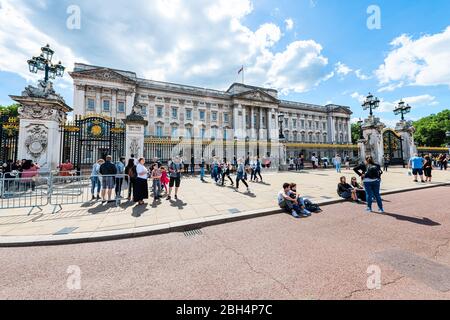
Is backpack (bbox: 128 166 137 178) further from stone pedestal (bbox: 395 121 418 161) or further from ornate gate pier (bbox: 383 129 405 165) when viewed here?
stone pedestal (bbox: 395 121 418 161)

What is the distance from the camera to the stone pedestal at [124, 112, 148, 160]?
11688 mm

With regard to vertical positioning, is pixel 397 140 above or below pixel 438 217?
above

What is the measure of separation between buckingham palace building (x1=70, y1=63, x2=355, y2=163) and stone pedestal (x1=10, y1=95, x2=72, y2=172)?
664 inches

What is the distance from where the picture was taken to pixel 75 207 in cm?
613

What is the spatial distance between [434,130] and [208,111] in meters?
54.7

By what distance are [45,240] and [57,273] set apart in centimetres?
150

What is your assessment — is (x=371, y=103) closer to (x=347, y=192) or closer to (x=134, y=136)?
(x=347, y=192)

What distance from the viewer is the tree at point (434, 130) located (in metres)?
43.8

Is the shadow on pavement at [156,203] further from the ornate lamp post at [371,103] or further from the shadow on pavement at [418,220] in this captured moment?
the ornate lamp post at [371,103]

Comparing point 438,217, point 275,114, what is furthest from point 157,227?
point 275,114

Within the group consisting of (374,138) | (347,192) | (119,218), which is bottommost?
(119,218)

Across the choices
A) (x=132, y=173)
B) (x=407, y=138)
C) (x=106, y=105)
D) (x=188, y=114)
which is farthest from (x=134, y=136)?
(x=188, y=114)

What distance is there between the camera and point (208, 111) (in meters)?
45.2
